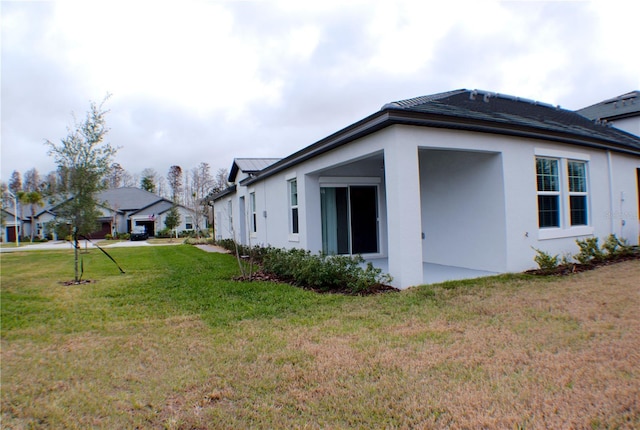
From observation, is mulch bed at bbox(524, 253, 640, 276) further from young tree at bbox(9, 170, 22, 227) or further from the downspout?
young tree at bbox(9, 170, 22, 227)

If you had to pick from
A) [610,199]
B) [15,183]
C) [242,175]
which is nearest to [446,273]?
[610,199]

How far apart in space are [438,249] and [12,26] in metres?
10.6

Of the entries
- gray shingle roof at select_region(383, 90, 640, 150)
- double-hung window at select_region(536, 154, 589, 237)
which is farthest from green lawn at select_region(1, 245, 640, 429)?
gray shingle roof at select_region(383, 90, 640, 150)

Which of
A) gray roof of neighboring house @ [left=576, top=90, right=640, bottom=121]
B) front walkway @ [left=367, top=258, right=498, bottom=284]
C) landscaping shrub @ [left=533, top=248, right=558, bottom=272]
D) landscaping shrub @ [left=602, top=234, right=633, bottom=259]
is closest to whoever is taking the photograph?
front walkway @ [left=367, top=258, right=498, bottom=284]

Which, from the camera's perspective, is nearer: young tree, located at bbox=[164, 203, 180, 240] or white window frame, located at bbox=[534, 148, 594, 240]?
white window frame, located at bbox=[534, 148, 594, 240]

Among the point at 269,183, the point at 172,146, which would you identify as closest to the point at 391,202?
the point at 269,183

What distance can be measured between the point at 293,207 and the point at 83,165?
5597mm

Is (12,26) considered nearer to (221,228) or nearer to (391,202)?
(391,202)

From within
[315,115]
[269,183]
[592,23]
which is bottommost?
[269,183]

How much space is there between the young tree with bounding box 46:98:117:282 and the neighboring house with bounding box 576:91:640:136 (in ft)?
57.7

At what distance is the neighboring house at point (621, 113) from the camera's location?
15.0 meters

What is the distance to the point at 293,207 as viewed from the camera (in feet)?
38.0

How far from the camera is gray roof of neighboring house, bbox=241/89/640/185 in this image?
21.4 feet

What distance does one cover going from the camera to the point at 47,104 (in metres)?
11.2
